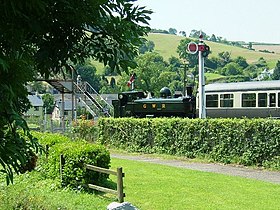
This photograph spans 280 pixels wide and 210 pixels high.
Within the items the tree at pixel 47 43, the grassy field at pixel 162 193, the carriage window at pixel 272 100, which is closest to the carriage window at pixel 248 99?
the carriage window at pixel 272 100

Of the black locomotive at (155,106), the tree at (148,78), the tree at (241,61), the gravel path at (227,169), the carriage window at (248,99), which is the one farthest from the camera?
the tree at (241,61)

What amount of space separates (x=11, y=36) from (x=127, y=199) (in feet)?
30.6

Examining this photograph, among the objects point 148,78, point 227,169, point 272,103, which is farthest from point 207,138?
point 148,78

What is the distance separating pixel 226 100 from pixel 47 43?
2918cm

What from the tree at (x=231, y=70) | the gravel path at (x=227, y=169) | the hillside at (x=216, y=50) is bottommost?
the gravel path at (x=227, y=169)

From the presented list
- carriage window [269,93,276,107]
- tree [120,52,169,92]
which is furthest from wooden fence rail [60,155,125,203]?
tree [120,52,169,92]

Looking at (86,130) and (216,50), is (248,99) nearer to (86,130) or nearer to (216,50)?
(86,130)

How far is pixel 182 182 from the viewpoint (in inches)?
574

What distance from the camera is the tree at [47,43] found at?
9.64 feet

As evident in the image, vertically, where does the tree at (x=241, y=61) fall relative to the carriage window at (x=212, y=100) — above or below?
above

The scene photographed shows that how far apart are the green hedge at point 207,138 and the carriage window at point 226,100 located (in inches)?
336

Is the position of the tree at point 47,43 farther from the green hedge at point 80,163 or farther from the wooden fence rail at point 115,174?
the green hedge at point 80,163

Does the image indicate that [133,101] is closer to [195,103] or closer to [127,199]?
[195,103]

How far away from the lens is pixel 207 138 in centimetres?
2062
